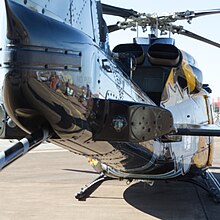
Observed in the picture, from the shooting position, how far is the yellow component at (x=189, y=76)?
17.7 feet

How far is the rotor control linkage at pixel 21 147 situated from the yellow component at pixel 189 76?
3403 mm

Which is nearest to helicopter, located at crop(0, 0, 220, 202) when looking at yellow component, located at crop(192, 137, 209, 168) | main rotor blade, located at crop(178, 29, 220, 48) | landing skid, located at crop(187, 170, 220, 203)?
yellow component, located at crop(192, 137, 209, 168)

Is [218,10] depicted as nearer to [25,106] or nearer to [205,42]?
[205,42]

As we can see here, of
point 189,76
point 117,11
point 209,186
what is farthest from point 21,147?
point 209,186

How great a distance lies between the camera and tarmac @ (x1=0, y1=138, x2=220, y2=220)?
5.16 m

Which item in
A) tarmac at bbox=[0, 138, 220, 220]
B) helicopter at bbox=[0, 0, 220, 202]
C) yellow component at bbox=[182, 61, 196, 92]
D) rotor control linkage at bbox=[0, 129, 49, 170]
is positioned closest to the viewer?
rotor control linkage at bbox=[0, 129, 49, 170]

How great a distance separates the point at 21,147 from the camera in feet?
→ 6.57

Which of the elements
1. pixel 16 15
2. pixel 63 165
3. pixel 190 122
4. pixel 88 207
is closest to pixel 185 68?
pixel 190 122

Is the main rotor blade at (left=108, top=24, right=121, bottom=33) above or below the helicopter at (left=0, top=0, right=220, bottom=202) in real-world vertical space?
above

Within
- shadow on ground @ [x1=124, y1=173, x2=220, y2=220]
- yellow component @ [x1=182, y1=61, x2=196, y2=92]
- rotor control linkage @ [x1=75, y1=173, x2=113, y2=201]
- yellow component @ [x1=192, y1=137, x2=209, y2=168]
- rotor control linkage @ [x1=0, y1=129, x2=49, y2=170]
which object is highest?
yellow component @ [x1=182, y1=61, x2=196, y2=92]

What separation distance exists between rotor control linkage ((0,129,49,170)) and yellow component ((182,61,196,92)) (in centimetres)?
340

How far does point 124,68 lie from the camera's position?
3787mm

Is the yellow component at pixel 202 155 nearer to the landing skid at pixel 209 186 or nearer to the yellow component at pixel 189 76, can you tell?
the landing skid at pixel 209 186

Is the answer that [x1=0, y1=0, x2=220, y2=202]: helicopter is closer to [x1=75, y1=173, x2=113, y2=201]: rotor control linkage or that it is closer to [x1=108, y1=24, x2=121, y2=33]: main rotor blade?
[x1=75, y1=173, x2=113, y2=201]: rotor control linkage
